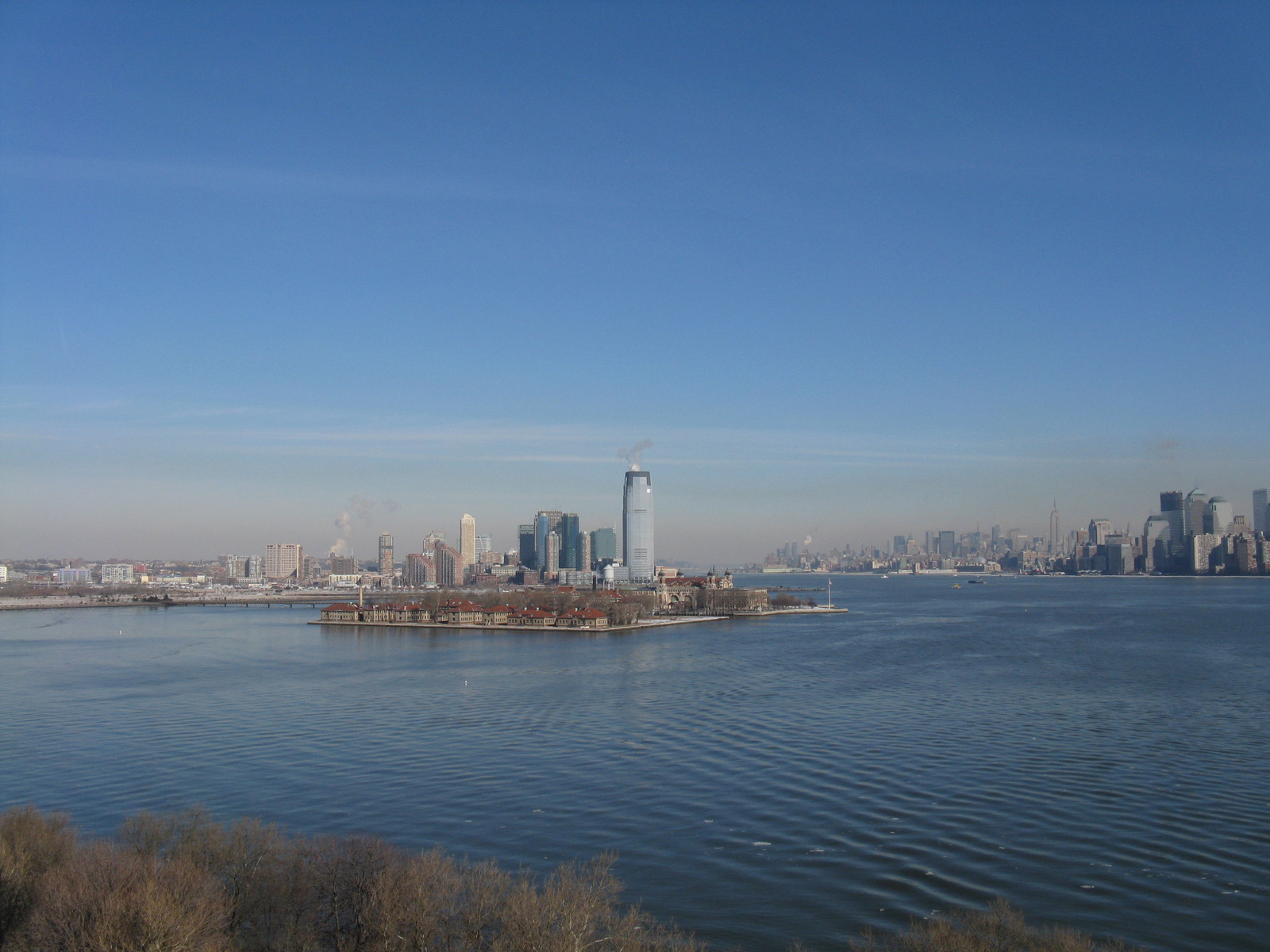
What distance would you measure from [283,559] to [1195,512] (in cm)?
15882

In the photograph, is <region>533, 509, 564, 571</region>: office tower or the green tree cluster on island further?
<region>533, 509, 564, 571</region>: office tower

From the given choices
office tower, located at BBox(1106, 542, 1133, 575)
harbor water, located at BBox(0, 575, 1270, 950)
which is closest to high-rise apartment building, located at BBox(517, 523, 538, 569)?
office tower, located at BBox(1106, 542, 1133, 575)

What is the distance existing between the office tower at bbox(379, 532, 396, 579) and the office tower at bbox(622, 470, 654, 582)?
40694mm

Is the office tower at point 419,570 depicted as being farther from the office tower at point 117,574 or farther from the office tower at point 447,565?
the office tower at point 117,574

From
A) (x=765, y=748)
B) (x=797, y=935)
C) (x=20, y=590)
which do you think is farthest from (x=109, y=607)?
(x=797, y=935)

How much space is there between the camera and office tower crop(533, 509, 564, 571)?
16488 cm

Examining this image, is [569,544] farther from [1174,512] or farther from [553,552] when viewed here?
[1174,512]

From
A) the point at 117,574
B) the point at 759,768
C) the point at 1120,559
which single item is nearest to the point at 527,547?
the point at 117,574

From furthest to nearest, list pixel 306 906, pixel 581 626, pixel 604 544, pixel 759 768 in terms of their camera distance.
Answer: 1. pixel 604 544
2. pixel 581 626
3. pixel 759 768
4. pixel 306 906

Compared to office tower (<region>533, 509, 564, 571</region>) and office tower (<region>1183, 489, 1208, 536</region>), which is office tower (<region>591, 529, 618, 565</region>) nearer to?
office tower (<region>533, 509, 564, 571</region>)

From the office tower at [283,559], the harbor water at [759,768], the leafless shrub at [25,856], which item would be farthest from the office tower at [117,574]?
the leafless shrub at [25,856]

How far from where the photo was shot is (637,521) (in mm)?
156875

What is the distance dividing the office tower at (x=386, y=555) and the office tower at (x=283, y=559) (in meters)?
14.2

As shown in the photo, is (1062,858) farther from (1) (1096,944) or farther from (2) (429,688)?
(2) (429,688)
